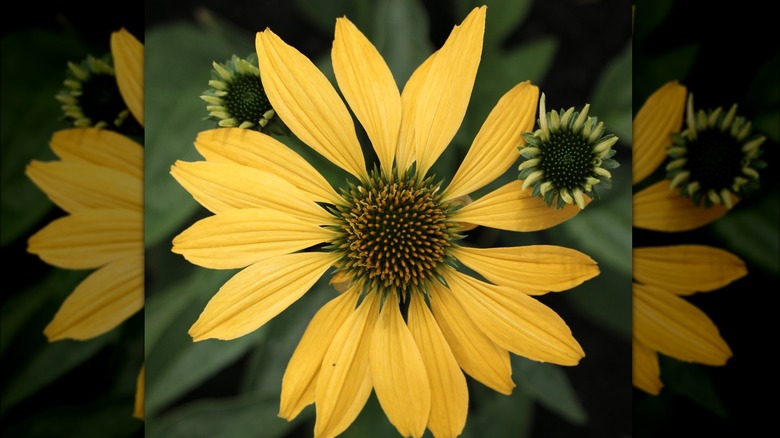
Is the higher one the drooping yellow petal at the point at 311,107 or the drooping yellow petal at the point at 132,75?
the drooping yellow petal at the point at 132,75

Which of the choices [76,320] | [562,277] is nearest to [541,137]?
[562,277]

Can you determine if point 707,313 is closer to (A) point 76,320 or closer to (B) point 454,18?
(B) point 454,18

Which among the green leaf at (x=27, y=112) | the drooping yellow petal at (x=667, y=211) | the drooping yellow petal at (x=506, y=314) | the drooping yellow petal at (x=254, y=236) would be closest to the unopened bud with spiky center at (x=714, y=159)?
the drooping yellow petal at (x=667, y=211)

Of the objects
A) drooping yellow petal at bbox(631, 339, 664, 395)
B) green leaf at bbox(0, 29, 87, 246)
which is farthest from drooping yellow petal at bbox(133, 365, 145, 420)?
drooping yellow petal at bbox(631, 339, 664, 395)

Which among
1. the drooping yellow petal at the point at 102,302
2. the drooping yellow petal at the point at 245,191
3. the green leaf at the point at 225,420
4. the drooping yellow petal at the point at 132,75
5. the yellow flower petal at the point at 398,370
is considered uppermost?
the drooping yellow petal at the point at 132,75

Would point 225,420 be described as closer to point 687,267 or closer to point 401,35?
point 401,35

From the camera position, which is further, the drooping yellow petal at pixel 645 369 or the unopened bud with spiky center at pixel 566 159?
the drooping yellow petal at pixel 645 369

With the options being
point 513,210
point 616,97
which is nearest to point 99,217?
point 513,210

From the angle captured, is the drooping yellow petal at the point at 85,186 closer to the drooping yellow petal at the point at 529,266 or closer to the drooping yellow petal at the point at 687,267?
the drooping yellow petal at the point at 529,266
